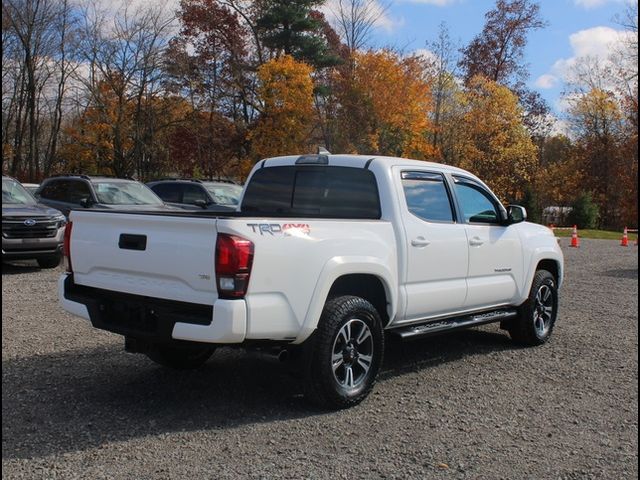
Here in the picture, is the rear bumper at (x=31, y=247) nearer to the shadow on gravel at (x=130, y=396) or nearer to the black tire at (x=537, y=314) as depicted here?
the shadow on gravel at (x=130, y=396)

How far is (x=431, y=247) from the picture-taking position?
5.48 metres

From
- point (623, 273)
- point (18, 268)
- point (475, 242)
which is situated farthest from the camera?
point (623, 273)

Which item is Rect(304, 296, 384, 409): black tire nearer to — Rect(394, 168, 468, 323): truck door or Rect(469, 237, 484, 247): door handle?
Rect(394, 168, 468, 323): truck door

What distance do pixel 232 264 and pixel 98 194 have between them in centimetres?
1062

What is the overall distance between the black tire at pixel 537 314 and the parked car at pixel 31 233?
8609mm

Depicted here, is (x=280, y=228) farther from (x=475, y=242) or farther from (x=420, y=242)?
(x=475, y=242)

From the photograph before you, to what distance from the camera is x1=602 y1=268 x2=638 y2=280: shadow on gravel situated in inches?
551

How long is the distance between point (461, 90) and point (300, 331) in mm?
37217

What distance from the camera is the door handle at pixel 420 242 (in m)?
5.31

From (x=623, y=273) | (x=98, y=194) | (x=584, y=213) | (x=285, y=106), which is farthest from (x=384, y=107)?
(x=98, y=194)

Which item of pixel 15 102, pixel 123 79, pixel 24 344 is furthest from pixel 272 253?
pixel 15 102

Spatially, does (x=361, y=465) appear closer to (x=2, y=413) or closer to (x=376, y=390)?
(x=376, y=390)

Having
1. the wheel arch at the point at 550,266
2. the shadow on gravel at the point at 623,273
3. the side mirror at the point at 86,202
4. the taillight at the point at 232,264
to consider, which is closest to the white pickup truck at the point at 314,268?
the taillight at the point at 232,264

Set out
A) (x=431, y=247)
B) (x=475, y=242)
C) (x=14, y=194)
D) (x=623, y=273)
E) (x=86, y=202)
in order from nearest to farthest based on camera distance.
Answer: (x=431, y=247), (x=475, y=242), (x=14, y=194), (x=86, y=202), (x=623, y=273)
